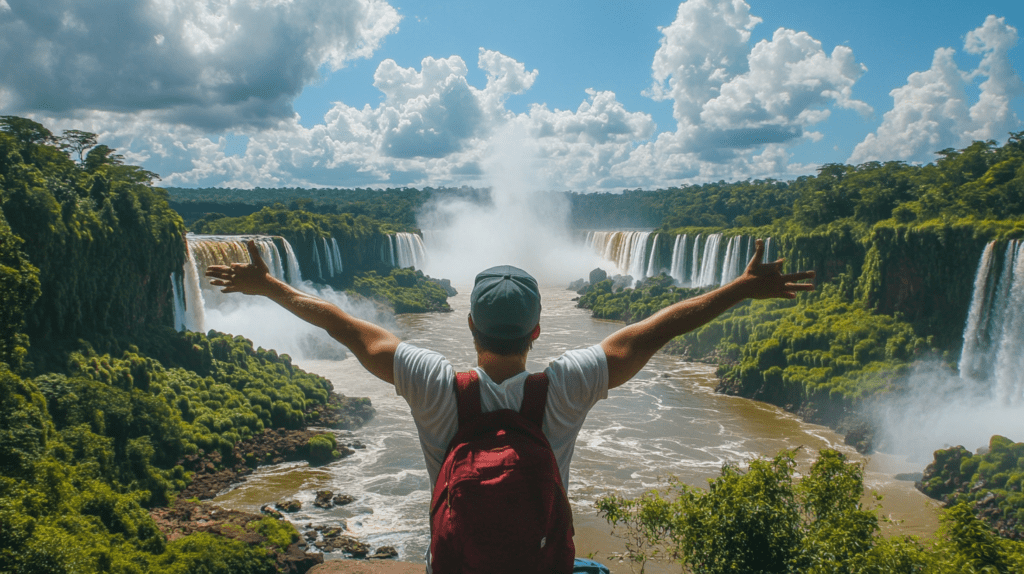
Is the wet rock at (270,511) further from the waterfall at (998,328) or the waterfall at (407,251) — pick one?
the waterfall at (407,251)

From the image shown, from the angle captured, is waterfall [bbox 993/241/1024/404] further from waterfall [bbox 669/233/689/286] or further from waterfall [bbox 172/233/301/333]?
waterfall [bbox 669/233/689/286]

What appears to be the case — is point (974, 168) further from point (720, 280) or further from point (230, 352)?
point (230, 352)

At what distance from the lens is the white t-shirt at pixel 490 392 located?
5.97ft

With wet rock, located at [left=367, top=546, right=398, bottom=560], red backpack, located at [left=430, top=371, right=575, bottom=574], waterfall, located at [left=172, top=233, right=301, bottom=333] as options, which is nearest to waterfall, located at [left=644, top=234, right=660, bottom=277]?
waterfall, located at [left=172, top=233, right=301, bottom=333]

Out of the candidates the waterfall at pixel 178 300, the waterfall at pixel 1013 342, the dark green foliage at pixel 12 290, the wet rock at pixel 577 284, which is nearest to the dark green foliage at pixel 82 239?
the dark green foliage at pixel 12 290

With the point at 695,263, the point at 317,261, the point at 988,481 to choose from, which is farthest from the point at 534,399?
the point at 317,261

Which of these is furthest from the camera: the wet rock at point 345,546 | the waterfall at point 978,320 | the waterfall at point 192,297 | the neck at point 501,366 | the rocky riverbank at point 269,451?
the waterfall at point 192,297

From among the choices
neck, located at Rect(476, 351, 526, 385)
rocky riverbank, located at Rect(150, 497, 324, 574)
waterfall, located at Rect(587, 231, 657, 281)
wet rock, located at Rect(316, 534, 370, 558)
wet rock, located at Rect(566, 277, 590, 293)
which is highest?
neck, located at Rect(476, 351, 526, 385)

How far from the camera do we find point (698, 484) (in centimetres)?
1681

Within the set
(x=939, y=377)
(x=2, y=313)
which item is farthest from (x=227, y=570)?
(x=939, y=377)

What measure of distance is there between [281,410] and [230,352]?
4108 mm

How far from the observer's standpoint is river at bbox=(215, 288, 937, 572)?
1472cm

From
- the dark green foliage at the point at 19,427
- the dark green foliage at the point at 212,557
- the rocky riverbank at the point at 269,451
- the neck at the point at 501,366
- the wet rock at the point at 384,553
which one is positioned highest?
the neck at the point at 501,366

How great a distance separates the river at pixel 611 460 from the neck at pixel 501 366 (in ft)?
27.6
